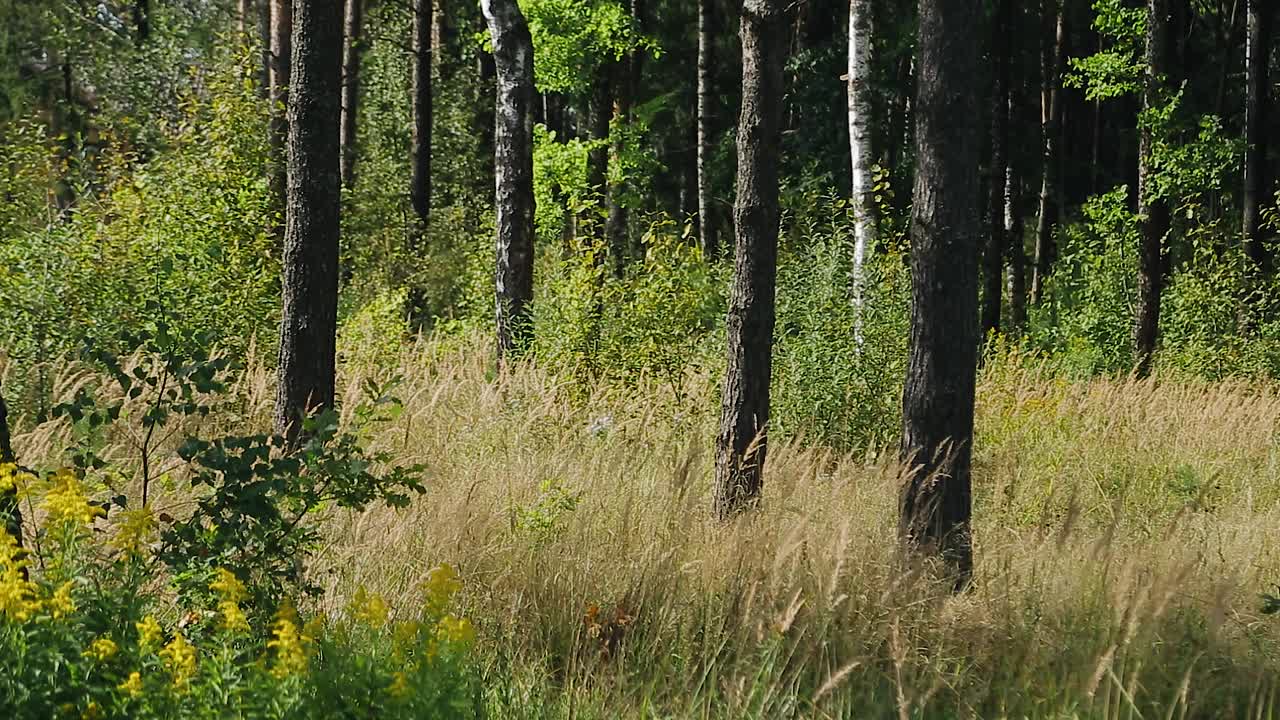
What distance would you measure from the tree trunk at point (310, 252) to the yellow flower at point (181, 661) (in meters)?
3.96

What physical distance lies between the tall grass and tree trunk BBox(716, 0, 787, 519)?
28 cm

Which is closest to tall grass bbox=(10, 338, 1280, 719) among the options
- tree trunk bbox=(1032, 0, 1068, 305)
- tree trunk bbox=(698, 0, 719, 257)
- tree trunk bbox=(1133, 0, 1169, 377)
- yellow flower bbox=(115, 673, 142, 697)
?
yellow flower bbox=(115, 673, 142, 697)

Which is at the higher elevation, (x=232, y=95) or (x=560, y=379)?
(x=232, y=95)

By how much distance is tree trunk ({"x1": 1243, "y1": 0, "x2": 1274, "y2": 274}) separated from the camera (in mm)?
18141

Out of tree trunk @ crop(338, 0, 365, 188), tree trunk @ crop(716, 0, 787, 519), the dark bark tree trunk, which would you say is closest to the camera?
the dark bark tree trunk

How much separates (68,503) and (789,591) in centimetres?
272

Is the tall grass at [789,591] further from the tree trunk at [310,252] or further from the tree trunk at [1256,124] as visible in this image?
the tree trunk at [1256,124]

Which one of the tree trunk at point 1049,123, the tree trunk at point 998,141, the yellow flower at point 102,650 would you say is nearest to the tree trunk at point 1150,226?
the tree trunk at point 998,141

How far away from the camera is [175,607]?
189 inches

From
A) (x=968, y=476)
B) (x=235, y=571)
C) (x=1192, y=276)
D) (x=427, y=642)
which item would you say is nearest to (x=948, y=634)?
(x=968, y=476)

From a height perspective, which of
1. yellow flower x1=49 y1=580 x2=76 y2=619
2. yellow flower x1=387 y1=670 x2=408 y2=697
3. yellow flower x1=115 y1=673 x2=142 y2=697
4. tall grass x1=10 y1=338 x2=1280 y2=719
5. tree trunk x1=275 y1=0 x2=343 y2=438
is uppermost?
tree trunk x1=275 y1=0 x2=343 y2=438

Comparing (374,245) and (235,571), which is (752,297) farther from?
(374,245)

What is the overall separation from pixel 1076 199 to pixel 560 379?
33.6 meters

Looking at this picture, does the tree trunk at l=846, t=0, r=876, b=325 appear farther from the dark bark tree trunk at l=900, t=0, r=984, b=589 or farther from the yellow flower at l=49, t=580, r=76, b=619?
the yellow flower at l=49, t=580, r=76, b=619
